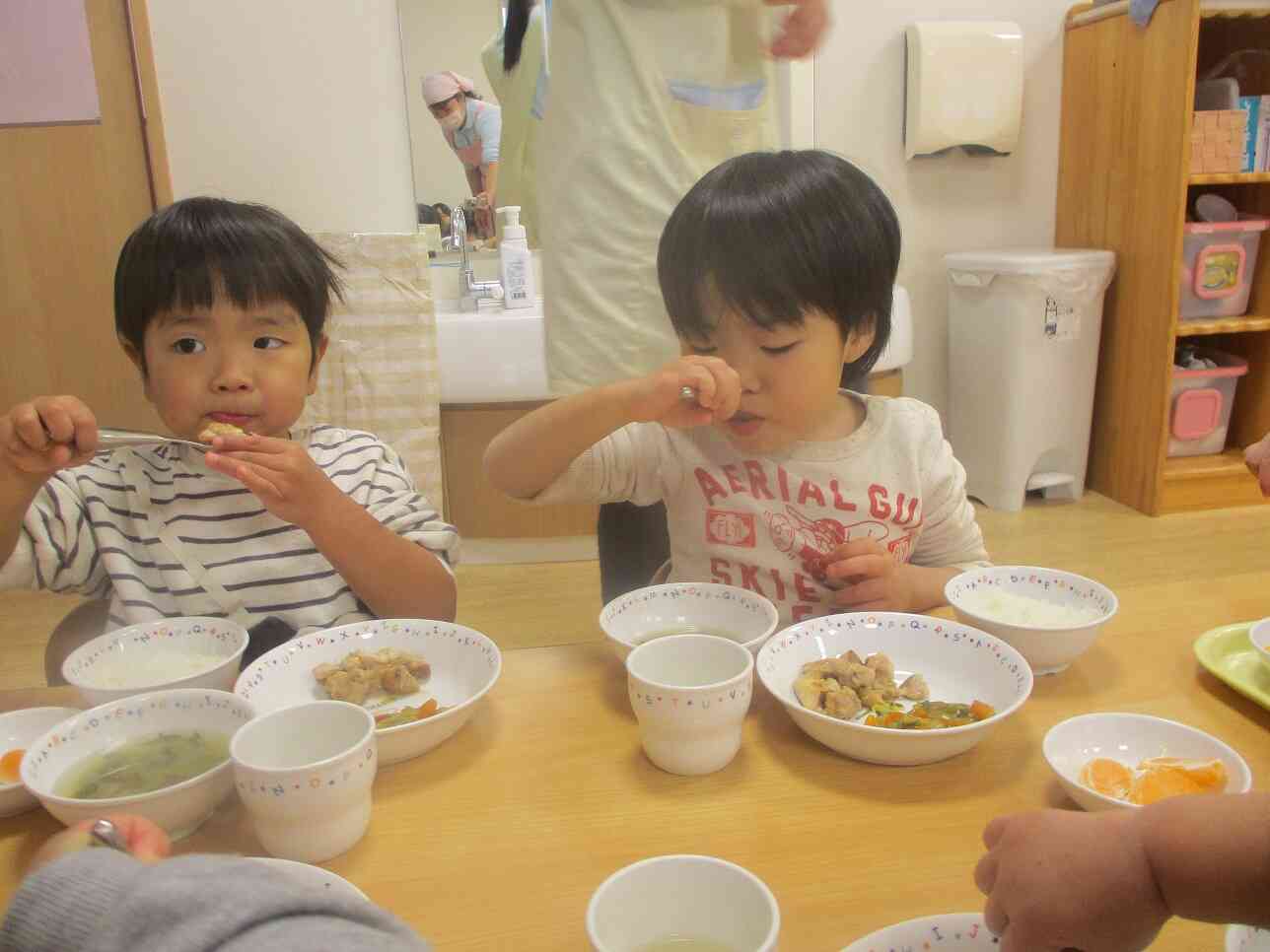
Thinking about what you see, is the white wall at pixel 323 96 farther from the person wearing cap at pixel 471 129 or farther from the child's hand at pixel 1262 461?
the child's hand at pixel 1262 461

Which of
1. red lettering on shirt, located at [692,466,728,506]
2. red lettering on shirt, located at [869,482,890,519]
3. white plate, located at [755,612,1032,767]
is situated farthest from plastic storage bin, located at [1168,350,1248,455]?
white plate, located at [755,612,1032,767]

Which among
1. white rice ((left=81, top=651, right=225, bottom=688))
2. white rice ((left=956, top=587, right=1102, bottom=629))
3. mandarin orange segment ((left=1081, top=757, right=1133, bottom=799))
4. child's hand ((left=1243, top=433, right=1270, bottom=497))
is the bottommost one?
mandarin orange segment ((left=1081, top=757, right=1133, bottom=799))

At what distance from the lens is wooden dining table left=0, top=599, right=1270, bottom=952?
536mm

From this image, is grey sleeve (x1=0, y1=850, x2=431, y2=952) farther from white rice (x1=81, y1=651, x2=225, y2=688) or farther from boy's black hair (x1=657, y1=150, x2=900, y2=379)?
boy's black hair (x1=657, y1=150, x2=900, y2=379)

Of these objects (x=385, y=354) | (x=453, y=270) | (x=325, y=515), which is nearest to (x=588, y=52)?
(x=325, y=515)

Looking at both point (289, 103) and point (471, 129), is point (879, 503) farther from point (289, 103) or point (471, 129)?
point (289, 103)

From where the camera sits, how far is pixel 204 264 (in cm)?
99

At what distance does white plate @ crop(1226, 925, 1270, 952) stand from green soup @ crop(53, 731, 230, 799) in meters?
0.60

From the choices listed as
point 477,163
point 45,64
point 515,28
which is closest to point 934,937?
point 515,28

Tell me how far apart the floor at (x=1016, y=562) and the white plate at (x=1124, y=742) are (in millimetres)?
1327

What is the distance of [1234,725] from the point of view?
72 centimetres

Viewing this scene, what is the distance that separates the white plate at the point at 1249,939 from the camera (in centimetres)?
47

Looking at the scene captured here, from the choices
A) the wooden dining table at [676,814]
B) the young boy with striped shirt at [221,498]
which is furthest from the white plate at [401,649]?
the young boy with striped shirt at [221,498]

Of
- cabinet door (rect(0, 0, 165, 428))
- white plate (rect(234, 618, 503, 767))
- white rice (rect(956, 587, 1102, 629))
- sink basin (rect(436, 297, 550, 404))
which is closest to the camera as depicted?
white plate (rect(234, 618, 503, 767))
